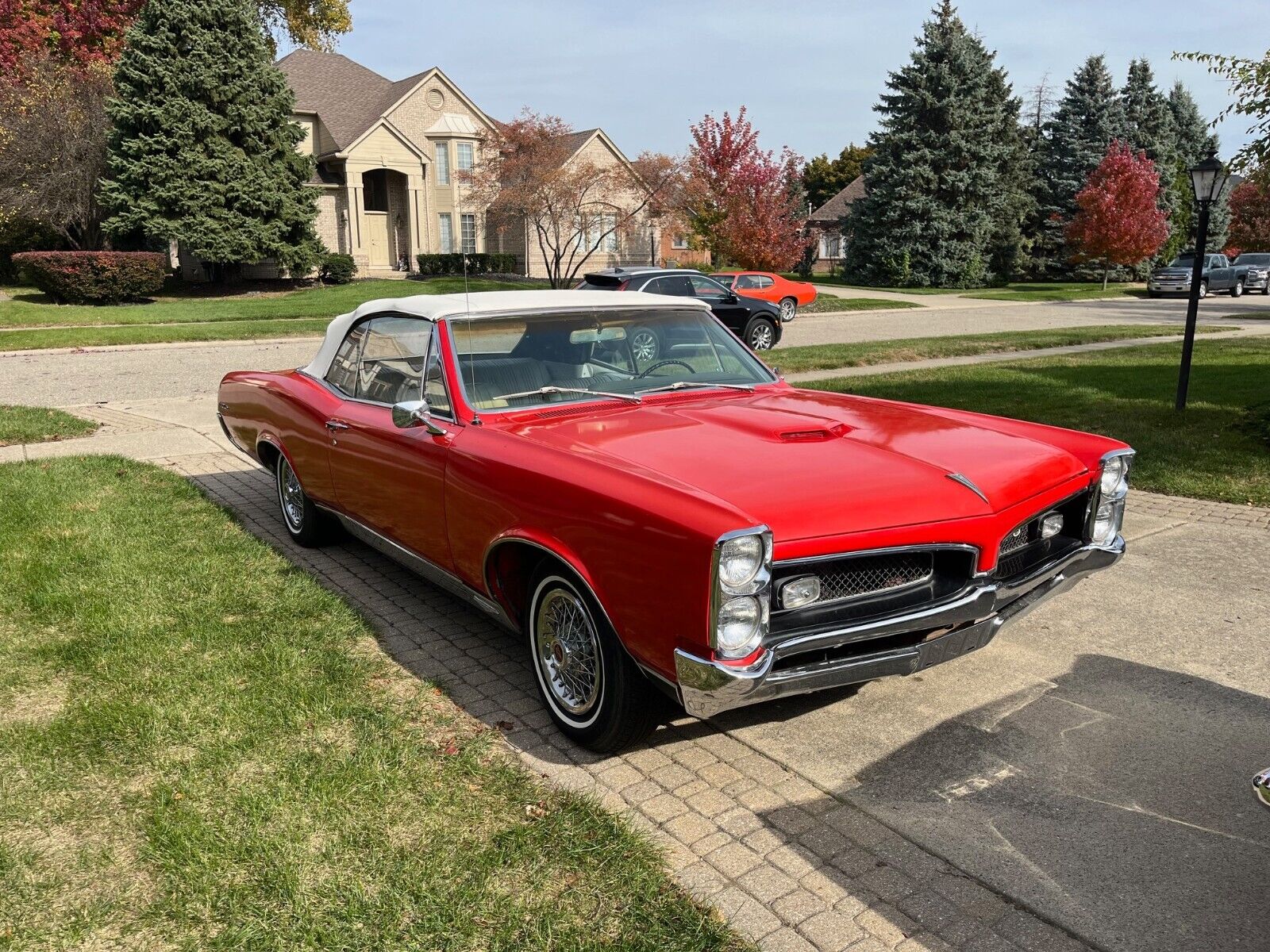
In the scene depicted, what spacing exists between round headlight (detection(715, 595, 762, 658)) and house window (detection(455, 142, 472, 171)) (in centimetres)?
4194

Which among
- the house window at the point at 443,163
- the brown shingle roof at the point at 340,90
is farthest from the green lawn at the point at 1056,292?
the brown shingle roof at the point at 340,90

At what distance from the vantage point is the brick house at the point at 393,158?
1592 inches

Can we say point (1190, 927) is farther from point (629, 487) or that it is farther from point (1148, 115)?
point (1148, 115)

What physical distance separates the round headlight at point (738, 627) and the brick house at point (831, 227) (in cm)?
5642

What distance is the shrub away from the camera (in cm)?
3466

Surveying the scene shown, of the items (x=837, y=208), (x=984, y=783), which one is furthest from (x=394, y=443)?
(x=837, y=208)

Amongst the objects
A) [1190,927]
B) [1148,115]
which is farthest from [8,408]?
[1148,115]

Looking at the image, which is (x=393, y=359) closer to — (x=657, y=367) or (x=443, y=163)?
(x=657, y=367)

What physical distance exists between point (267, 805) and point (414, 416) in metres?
1.71

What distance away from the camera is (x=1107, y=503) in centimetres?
418

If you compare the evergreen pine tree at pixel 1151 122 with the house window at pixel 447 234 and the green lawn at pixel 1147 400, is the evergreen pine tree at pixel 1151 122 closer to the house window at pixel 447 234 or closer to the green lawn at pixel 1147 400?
the house window at pixel 447 234

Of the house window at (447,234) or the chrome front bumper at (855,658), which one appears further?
the house window at (447,234)

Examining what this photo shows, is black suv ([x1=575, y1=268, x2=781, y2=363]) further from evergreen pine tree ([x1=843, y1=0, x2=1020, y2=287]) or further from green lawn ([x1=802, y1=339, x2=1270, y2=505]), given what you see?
evergreen pine tree ([x1=843, y1=0, x2=1020, y2=287])

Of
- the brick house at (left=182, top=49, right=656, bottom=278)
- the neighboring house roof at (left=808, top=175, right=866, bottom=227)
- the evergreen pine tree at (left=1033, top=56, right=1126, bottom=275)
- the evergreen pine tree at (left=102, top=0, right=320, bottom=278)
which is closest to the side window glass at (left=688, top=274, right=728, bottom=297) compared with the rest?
the evergreen pine tree at (left=102, top=0, right=320, bottom=278)
